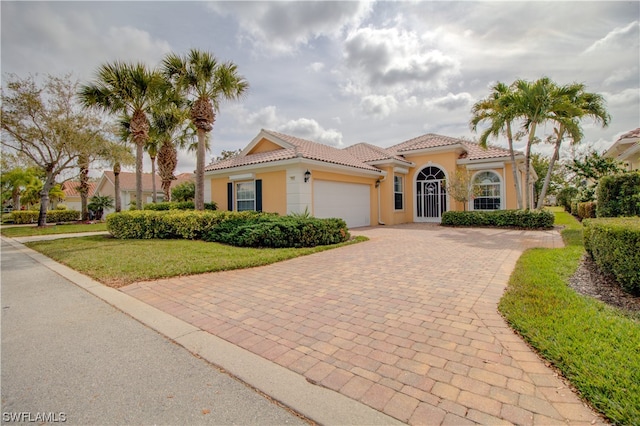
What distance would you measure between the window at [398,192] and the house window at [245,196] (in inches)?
321

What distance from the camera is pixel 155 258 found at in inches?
311

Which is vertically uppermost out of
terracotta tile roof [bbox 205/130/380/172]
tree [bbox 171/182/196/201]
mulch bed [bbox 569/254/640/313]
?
terracotta tile roof [bbox 205/130/380/172]

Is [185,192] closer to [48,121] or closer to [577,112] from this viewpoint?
[48,121]

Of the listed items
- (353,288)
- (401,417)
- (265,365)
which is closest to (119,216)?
(353,288)

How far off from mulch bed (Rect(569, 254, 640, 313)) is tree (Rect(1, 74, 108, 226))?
23.3m

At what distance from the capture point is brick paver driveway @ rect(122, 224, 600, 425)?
2367mm

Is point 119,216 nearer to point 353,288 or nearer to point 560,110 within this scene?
point 353,288

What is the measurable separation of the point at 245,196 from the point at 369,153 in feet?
27.4

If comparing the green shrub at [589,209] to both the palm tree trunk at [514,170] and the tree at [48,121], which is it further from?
the tree at [48,121]

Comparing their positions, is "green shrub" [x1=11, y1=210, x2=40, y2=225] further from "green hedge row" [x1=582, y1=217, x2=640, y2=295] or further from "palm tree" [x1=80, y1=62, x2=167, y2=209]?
"green hedge row" [x1=582, y1=217, x2=640, y2=295]

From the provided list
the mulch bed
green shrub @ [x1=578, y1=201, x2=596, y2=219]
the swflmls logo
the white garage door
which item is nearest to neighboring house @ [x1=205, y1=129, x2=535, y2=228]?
the white garage door

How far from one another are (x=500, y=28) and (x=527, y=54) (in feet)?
11.0

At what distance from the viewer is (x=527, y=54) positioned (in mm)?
10797

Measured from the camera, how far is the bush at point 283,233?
9469mm
